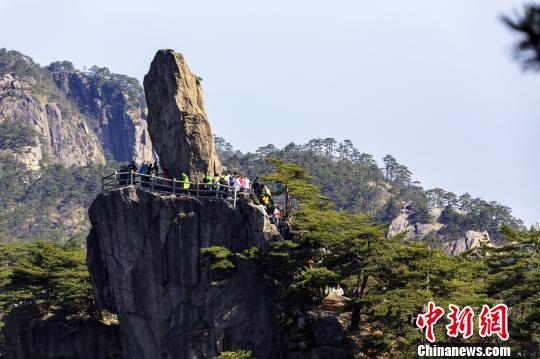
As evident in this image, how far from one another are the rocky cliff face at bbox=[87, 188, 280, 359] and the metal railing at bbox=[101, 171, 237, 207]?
39cm

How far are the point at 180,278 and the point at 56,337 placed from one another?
955 centimetres

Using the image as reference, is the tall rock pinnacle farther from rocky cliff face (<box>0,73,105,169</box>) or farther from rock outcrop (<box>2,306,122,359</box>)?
rocky cliff face (<box>0,73,105,169</box>)

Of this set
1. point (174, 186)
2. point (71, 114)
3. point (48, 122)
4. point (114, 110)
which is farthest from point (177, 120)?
point (114, 110)

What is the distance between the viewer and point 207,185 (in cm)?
3450

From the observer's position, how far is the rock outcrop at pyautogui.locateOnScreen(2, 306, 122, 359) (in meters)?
39.1

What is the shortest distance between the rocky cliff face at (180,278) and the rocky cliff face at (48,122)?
115 metres

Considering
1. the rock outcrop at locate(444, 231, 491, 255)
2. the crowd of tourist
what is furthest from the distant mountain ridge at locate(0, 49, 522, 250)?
the crowd of tourist

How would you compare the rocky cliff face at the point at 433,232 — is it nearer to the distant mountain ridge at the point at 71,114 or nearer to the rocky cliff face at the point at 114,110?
the distant mountain ridge at the point at 71,114

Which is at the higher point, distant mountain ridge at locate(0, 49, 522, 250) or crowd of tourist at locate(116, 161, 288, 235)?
distant mountain ridge at locate(0, 49, 522, 250)

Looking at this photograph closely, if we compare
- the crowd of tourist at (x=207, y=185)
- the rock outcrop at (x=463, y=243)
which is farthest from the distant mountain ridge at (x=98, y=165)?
the crowd of tourist at (x=207, y=185)

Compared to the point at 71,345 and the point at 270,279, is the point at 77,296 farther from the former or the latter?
the point at 270,279

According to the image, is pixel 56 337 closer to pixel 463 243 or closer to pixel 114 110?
pixel 463 243

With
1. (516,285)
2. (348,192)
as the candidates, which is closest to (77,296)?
(516,285)

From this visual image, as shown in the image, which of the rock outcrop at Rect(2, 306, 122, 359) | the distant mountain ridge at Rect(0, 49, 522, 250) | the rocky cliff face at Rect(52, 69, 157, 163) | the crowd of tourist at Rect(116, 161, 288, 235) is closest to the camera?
the crowd of tourist at Rect(116, 161, 288, 235)
